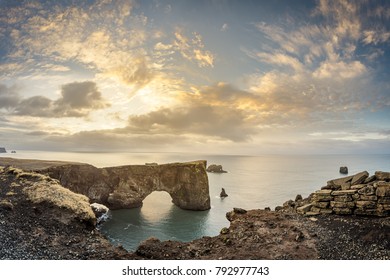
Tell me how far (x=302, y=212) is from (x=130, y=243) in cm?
1513

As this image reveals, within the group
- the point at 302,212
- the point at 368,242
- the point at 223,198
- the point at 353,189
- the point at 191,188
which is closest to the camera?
the point at 368,242

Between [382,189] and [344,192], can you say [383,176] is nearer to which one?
[382,189]

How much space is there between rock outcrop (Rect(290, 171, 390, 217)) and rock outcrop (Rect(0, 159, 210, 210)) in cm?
2382

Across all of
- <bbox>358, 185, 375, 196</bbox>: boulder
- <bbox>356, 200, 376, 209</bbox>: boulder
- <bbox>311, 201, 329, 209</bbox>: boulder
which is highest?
<bbox>358, 185, 375, 196</bbox>: boulder

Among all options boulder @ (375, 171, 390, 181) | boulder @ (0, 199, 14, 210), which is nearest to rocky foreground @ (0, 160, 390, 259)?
boulder @ (0, 199, 14, 210)

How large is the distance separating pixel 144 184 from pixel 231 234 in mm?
26688

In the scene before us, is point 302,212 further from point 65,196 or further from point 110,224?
point 110,224

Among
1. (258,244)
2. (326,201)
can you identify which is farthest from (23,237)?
(326,201)

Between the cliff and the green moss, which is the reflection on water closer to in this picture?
the green moss

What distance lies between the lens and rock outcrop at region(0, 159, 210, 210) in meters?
33.5

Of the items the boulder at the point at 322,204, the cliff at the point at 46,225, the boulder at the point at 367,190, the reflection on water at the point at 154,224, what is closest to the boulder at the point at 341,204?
the boulder at the point at 322,204

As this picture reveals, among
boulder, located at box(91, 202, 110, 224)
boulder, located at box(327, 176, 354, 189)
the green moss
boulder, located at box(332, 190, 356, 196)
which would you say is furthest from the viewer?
boulder, located at box(91, 202, 110, 224)

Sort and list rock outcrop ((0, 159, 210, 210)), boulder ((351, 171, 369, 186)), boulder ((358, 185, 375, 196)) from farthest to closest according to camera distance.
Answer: rock outcrop ((0, 159, 210, 210)), boulder ((351, 171, 369, 186)), boulder ((358, 185, 375, 196))

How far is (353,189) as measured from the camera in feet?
36.6
